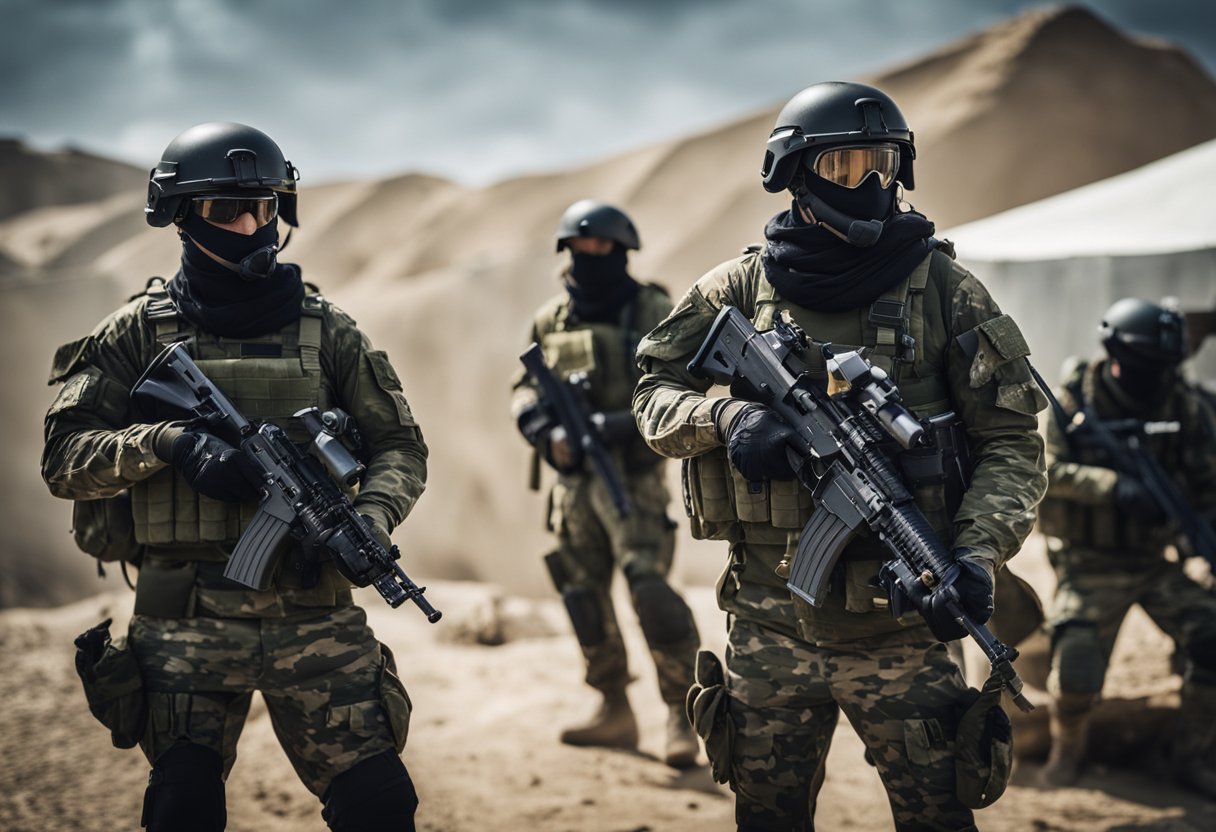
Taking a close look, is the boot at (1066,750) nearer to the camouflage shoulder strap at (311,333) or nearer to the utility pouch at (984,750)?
the utility pouch at (984,750)

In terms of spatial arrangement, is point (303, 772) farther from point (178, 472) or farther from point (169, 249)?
point (169, 249)

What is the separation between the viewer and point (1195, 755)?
5508 millimetres

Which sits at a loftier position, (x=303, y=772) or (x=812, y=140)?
(x=812, y=140)

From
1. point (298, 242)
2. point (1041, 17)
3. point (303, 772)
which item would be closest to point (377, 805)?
point (303, 772)

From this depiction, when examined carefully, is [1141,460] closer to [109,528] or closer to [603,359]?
[603,359]

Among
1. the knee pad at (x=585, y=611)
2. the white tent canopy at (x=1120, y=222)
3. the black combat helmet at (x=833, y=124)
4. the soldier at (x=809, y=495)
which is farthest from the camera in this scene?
the white tent canopy at (x=1120, y=222)

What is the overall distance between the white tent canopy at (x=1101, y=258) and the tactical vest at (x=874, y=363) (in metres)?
6.01

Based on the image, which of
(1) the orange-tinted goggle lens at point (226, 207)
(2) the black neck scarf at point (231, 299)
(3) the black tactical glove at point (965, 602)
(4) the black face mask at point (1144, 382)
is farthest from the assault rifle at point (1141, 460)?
(1) the orange-tinted goggle lens at point (226, 207)

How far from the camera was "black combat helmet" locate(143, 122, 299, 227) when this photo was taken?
140 inches

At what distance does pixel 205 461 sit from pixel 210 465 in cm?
3

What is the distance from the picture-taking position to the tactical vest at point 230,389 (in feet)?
11.6

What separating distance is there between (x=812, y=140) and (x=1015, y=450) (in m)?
0.98

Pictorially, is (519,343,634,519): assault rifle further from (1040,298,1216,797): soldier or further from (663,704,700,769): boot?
(1040,298,1216,797): soldier

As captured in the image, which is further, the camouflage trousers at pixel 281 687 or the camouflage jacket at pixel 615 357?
the camouflage jacket at pixel 615 357
